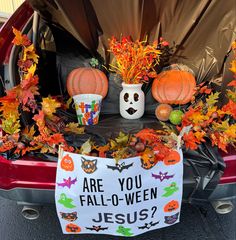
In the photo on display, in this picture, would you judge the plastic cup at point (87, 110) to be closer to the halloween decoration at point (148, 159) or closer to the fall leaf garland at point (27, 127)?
the fall leaf garland at point (27, 127)


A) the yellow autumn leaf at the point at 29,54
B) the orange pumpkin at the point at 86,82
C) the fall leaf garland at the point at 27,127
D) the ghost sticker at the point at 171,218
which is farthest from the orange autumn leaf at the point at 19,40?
the ghost sticker at the point at 171,218

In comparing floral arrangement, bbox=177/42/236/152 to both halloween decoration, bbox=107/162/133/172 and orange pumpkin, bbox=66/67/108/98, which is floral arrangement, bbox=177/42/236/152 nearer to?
halloween decoration, bbox=107/162/133/172

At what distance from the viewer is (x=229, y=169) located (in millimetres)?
1642


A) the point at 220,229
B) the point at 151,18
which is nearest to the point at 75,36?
the point at 151,18

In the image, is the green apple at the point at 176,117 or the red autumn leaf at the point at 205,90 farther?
the red autumn leaf at the point at 205,90

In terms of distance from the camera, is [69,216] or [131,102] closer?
[69,216]

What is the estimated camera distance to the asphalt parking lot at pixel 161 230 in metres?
2.02

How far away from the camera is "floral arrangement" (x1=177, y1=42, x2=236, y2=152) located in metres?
1.64

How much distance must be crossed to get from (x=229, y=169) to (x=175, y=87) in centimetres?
86

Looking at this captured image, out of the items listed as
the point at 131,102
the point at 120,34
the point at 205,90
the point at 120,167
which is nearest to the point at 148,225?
the point at 120,167

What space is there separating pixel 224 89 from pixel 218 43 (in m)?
0.62

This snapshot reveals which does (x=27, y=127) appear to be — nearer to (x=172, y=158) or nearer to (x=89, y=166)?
(x=89, y=166)

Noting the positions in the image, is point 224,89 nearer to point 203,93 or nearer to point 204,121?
point 204,121

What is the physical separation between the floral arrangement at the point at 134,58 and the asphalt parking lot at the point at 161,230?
1.10 meters
